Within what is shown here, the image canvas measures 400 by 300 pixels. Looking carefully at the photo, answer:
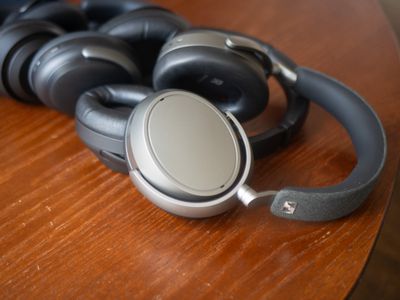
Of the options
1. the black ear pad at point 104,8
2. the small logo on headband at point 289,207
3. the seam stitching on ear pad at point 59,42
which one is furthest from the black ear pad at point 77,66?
the small logo on headband at point 289,207

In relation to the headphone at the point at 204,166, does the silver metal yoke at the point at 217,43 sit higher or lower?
higher

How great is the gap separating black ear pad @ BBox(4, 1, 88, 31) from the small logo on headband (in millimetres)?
365

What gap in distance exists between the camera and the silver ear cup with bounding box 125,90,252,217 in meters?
0.40

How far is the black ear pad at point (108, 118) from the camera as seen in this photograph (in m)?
0.45

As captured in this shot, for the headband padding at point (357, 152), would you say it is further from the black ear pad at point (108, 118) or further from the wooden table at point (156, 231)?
the black ear pad at point (108, 118)

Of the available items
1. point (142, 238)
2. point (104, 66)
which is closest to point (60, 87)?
point (104, 66)

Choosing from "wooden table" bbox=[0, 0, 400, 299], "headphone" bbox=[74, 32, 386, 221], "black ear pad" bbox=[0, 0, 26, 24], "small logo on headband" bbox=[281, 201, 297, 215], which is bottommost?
"wooden table" bbox=[0, 0, 400, 299]

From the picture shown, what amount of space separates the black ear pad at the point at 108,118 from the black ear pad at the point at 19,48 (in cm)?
10

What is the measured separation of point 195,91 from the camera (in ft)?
1.65

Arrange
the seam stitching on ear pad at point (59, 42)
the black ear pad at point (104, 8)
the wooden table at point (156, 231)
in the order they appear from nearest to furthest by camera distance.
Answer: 1. the wooden table at point (156, 231)
2. the seam stitching on ear pad at point (59, 42)
3. the black ear pad at point (104, 8)

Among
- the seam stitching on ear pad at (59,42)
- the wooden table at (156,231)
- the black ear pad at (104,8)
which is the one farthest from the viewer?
the black ear pad at (104,8)

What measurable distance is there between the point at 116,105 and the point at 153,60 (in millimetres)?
115

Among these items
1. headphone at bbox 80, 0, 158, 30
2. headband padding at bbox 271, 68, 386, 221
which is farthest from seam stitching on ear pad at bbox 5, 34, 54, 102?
headband padding at bbox 271, 68, 386, 221

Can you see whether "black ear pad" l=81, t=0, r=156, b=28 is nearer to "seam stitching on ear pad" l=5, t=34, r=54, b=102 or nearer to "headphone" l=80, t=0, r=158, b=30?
"headphone" l=80, t=0, r=158, b=30
